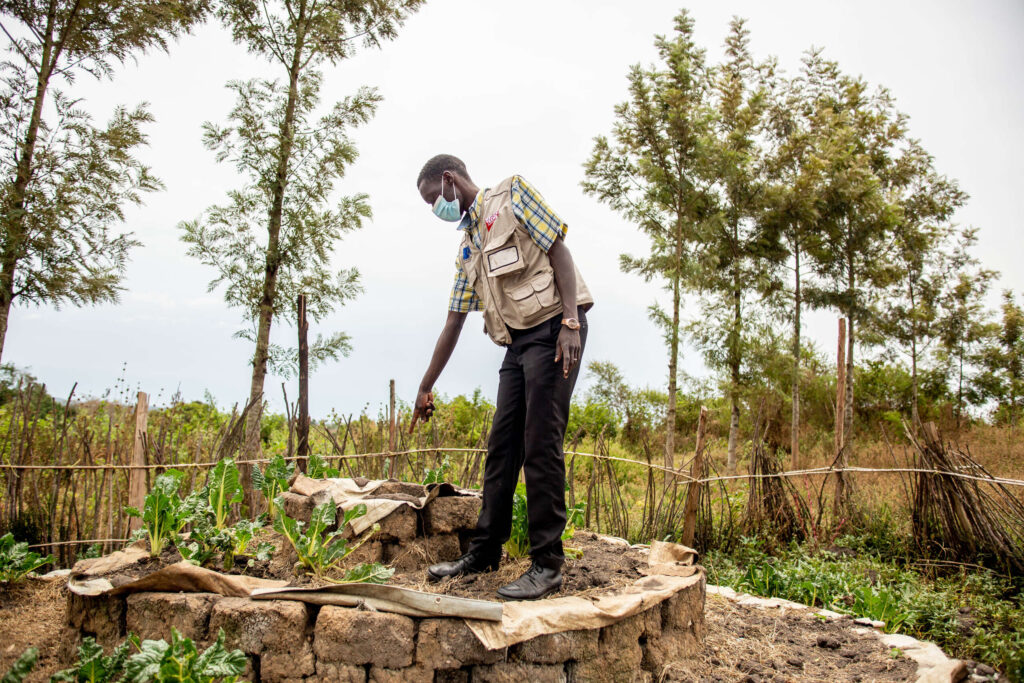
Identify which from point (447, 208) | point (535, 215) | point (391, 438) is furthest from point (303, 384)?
point (535, 215)

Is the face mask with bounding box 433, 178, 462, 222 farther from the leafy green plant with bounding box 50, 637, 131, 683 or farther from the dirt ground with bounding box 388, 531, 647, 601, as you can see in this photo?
the leafy green plant with bounding box 50, 637, 131, 683

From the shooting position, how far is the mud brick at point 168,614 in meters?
2.45

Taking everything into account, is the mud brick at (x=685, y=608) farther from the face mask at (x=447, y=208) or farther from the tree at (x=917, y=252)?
the tree at (x=917, y=252)

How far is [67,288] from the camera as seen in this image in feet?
18.1

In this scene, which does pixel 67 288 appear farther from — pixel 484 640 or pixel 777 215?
pixel 777 215

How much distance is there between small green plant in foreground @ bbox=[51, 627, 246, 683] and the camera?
2135 mm

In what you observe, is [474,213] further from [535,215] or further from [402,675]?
[402,675]

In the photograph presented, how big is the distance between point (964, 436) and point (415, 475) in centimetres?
1296

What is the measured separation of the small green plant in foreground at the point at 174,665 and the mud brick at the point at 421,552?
944 mm

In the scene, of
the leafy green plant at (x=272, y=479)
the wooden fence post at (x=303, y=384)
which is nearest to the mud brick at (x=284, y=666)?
the leafy green plant at (x=272, y=479)

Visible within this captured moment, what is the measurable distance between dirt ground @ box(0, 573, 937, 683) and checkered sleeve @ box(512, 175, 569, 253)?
6.33ft

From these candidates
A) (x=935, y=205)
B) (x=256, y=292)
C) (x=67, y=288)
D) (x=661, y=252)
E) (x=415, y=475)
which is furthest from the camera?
(x=935, y=205)

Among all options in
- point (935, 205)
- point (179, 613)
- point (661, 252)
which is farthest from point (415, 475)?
point (935, 205)

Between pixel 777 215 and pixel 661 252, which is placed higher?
pixel 777 215
